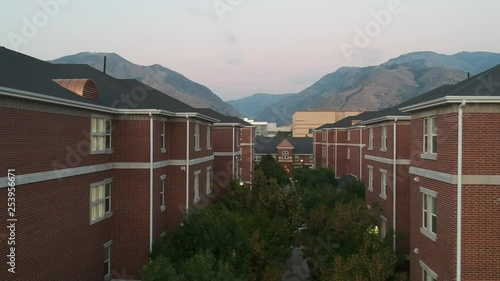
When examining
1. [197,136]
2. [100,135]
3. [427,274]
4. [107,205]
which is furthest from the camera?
[197,136]

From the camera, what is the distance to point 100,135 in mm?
18219

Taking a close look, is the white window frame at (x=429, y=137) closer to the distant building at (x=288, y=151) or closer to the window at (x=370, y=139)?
the window at (x=370, y=139)

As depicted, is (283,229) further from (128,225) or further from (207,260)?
(207,260)

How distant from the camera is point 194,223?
1822 cm

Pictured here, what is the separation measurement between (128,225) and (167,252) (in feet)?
10.9

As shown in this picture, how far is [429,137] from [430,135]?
0.43 ft

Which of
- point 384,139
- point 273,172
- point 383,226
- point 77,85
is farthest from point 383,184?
point 273,172

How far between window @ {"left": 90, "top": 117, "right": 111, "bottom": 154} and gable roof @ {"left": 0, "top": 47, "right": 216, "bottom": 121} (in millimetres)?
650

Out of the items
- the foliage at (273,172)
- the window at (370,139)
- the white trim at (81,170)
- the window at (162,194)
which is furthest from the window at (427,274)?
the foliage at (273,172)

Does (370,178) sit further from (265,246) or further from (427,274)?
(427,274)

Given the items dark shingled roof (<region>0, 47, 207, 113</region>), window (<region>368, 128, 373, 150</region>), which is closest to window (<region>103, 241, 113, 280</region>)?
dark shingled roof (<region>0, 47, 207, 113</region>)

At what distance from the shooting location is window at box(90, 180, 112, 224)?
17.4 m

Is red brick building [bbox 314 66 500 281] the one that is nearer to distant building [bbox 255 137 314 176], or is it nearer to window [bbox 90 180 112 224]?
window [bbox 90 180 112 224]

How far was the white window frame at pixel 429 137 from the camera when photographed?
47.4ft
